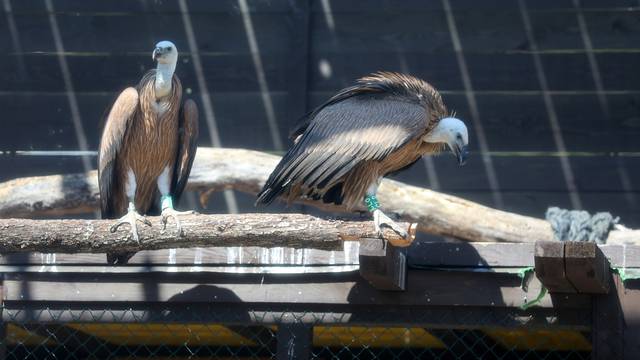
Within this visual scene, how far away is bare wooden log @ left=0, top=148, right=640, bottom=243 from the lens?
A: 7363mm

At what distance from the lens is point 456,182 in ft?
26.6

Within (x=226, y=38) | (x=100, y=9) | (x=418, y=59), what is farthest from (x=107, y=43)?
(x=418, y=59)

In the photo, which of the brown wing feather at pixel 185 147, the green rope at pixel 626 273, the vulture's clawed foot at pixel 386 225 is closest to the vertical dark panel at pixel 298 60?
the brown wing feather at pixel 185 147

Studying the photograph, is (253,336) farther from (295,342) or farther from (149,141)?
(149,141)

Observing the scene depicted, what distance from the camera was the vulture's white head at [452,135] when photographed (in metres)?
6.39

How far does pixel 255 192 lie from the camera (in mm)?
7551

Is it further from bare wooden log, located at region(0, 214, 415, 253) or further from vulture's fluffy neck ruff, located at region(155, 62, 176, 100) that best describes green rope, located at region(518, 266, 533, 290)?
vulture's fluffy neck ruff, located at region(155, 62, 176, 100)

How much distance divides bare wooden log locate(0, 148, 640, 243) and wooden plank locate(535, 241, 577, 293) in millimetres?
2013

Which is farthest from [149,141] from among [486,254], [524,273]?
[524,273]

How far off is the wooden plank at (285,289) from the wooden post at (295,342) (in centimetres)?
11

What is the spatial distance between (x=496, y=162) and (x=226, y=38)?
173 cm

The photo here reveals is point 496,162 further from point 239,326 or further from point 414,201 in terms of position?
point 239,326

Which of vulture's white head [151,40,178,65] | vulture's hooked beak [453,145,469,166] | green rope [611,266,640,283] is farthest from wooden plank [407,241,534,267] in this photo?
vulture's white head [151,40,178,65]

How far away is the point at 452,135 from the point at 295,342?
1.28 meters
